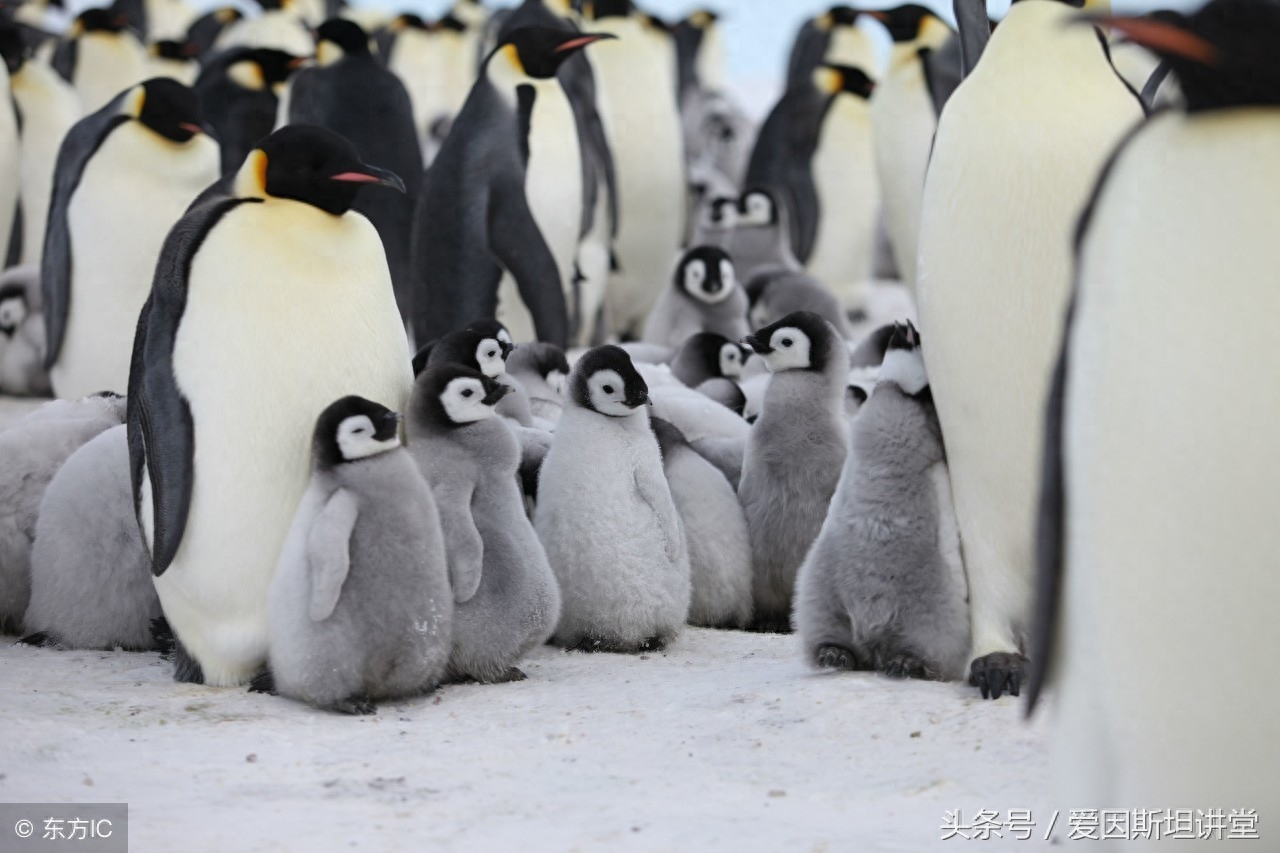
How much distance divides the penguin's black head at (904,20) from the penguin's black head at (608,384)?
22.9 ft

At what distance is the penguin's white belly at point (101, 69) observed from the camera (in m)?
12.5

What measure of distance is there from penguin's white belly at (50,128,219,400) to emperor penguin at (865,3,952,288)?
178 inches

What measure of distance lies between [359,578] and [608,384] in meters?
1.01

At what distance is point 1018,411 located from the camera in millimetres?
3707

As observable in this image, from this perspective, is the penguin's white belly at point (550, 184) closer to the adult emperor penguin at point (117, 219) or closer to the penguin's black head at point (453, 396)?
the adult emperor penguin at point (117, 219)

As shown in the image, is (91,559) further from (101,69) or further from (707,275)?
(101,69)

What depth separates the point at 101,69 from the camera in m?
12.6

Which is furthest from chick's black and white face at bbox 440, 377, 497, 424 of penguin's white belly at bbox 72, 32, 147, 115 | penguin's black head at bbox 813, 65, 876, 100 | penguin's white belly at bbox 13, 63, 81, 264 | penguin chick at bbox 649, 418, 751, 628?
penguin's white belly at bbox 72, 32, 147, 115

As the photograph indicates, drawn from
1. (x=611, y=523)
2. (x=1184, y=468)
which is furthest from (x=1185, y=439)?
(x=611, y=523)

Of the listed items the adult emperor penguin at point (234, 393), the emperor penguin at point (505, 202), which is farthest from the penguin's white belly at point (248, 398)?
the emperor penguin at point (505, 202)

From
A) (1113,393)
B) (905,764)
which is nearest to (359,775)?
(905,764)

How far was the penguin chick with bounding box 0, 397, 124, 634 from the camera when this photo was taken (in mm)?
4699

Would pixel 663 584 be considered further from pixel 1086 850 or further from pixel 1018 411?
pixel 1086 850

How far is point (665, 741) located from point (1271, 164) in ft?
5.72
